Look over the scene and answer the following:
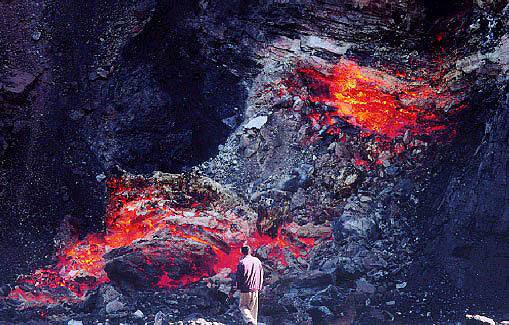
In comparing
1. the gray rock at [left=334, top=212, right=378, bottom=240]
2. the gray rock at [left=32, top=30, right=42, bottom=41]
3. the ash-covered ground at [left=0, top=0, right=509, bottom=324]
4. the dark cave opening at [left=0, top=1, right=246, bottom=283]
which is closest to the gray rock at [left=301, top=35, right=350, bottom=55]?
the ash-covered ground at [left=0, top=0, right=509, bottom=324]

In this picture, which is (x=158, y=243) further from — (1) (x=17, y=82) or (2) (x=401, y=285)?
(2) (x=401, y=285)

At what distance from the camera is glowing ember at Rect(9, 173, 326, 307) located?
663cm

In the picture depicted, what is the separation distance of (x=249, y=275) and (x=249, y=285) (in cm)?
14

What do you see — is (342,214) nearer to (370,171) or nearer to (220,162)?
(370,171)

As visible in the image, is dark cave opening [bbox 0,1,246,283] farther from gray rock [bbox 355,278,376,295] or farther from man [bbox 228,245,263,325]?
gray rock [bbox 355,278,376,295]

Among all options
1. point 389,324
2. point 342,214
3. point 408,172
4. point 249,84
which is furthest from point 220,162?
point 389,324

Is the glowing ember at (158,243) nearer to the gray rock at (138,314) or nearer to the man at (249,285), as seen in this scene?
the gray rock at (138,314)

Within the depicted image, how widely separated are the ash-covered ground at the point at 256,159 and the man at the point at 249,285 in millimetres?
407

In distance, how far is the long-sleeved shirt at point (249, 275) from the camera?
580cm

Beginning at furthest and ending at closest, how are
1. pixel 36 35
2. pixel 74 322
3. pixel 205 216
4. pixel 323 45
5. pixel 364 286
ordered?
1. pixel 323 45
2. pixel 36 35
3. pixel 205 216
4. pixel 364 286
5. pixel 74 322

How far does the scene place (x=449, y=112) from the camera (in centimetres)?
741

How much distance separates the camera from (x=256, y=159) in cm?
770

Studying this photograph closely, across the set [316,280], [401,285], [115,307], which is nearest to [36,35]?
[115,307]

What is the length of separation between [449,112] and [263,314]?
4666 mm
